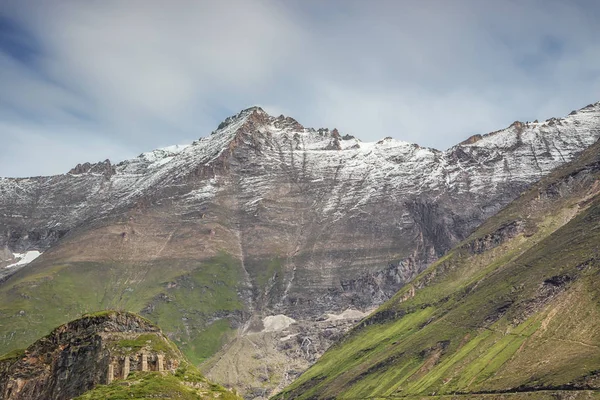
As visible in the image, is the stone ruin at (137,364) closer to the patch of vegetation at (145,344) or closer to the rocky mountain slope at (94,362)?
the rocky mountain slope at (94,362)

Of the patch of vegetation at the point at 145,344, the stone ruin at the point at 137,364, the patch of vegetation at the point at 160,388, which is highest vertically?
the patch of vegetation at the point at 145,344

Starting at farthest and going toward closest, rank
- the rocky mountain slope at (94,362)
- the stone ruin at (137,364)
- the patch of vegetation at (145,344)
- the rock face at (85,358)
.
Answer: the patch of vegetation at (145,344)
the rock face at (85,358)
the stone ruin at (137,364)
the rocky mountain slope at (94,362)

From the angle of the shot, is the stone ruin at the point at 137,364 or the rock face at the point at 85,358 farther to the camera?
the rock face at the point at 85,358

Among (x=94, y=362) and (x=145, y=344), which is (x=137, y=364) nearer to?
(x=145, y=344)

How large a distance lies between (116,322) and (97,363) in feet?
35.4

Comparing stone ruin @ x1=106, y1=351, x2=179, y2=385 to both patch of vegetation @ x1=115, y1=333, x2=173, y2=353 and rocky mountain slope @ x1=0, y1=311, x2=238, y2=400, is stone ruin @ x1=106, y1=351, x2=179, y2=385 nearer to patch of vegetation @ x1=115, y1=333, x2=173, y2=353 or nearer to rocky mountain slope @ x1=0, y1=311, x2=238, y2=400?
rocky mountain slope @ x1=0, y1=311, x2=238, y2=400

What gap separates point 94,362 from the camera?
404 feet

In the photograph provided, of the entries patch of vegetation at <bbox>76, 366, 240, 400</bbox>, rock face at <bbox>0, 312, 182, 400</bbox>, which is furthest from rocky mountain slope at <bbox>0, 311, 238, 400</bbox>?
patch of vegetation at <bbox>76, 366, 240, 400</bbox>

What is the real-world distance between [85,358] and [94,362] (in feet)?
12.6

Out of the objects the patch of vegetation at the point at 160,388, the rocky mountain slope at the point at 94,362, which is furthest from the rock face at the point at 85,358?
the patch of vegetation at the point at 160,388

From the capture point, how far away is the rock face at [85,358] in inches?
4734

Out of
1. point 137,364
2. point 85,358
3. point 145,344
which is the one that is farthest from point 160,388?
point 85,358

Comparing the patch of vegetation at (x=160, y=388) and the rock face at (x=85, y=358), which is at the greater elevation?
the rock face at (x=85, y=358)

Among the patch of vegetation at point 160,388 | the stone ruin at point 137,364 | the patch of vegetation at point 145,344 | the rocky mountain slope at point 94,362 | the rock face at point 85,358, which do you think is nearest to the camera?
the patch of vegetation at point 160,388
